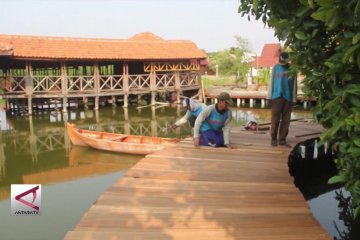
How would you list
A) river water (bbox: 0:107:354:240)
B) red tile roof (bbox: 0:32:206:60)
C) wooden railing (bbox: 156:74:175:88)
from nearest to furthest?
river water (bbox: 0:107:354:240) < red tile roof (bbox: 0:32:206:60) < wooden railing (bbox: 156:74:175:88)

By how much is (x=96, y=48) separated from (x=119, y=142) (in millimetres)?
11419

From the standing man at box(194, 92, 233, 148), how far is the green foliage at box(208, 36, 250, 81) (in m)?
27.5

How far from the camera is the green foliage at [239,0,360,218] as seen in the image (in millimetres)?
1507

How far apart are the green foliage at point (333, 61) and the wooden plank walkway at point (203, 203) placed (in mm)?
1022

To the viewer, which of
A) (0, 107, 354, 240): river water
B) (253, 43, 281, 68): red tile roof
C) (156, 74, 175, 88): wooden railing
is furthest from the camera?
(253, 43, 281, 68): red tile roof

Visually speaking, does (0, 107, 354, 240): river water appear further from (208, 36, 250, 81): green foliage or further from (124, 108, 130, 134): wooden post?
(208, 36, 250, 81): green foliage

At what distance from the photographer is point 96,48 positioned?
20.9 meters

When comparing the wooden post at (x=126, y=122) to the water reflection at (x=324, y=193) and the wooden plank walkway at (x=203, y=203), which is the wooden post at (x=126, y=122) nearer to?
the water reflection at (x=324, y=193)

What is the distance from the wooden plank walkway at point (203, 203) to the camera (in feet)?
9.30

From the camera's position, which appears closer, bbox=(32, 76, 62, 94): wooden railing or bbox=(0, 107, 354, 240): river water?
bbox=(0, 107, 354, 240): river water

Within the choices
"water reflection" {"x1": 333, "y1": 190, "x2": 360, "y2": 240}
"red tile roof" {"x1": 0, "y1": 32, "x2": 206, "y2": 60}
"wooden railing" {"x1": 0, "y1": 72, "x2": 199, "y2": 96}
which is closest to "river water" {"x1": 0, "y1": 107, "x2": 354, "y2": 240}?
"water reflection" {"x1": 333, "y1": 190, "x2": 360, "y2": 240}

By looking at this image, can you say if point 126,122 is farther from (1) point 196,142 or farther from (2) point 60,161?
(1) point 196,142

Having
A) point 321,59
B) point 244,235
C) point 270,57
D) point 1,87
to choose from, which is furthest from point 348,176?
point 270,57
